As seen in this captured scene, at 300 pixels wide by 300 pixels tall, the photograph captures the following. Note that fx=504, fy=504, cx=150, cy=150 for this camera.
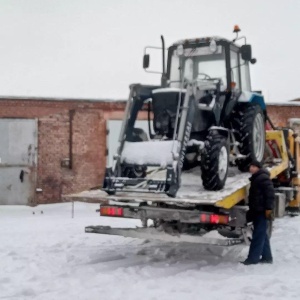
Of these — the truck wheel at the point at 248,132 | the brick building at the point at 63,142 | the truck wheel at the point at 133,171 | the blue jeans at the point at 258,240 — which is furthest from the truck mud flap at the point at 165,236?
the brick building at the point at 63,142

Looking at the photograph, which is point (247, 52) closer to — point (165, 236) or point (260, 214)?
point (260, 214)

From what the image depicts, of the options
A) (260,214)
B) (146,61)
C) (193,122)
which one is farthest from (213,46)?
(260,214)

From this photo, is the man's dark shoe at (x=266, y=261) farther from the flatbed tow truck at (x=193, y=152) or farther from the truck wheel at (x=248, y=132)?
the truck wheel at (x=248, y=132)

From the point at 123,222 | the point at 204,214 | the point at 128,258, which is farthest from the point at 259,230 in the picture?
the point at 123,222

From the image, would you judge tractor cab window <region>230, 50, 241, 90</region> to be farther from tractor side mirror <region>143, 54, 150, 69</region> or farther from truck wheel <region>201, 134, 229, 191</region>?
truck wheel <region>201, 134, 229, 191</region>

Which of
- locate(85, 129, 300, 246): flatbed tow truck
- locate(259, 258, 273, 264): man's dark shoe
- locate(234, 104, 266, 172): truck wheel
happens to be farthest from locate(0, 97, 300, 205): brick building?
locate(259, 258, 273, 264): man's dark shoe

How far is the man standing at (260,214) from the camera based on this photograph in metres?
7.19

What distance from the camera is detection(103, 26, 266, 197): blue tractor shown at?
23.9 ft

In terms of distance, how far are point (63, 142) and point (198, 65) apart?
6587 mm

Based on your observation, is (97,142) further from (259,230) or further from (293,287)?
(293,287)

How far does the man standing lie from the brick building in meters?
8.46

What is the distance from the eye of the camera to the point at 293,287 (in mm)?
5801

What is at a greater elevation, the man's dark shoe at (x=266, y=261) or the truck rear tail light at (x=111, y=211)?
the truck rear tail light at (x=111, y=211)

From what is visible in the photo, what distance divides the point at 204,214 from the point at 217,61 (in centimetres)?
356
